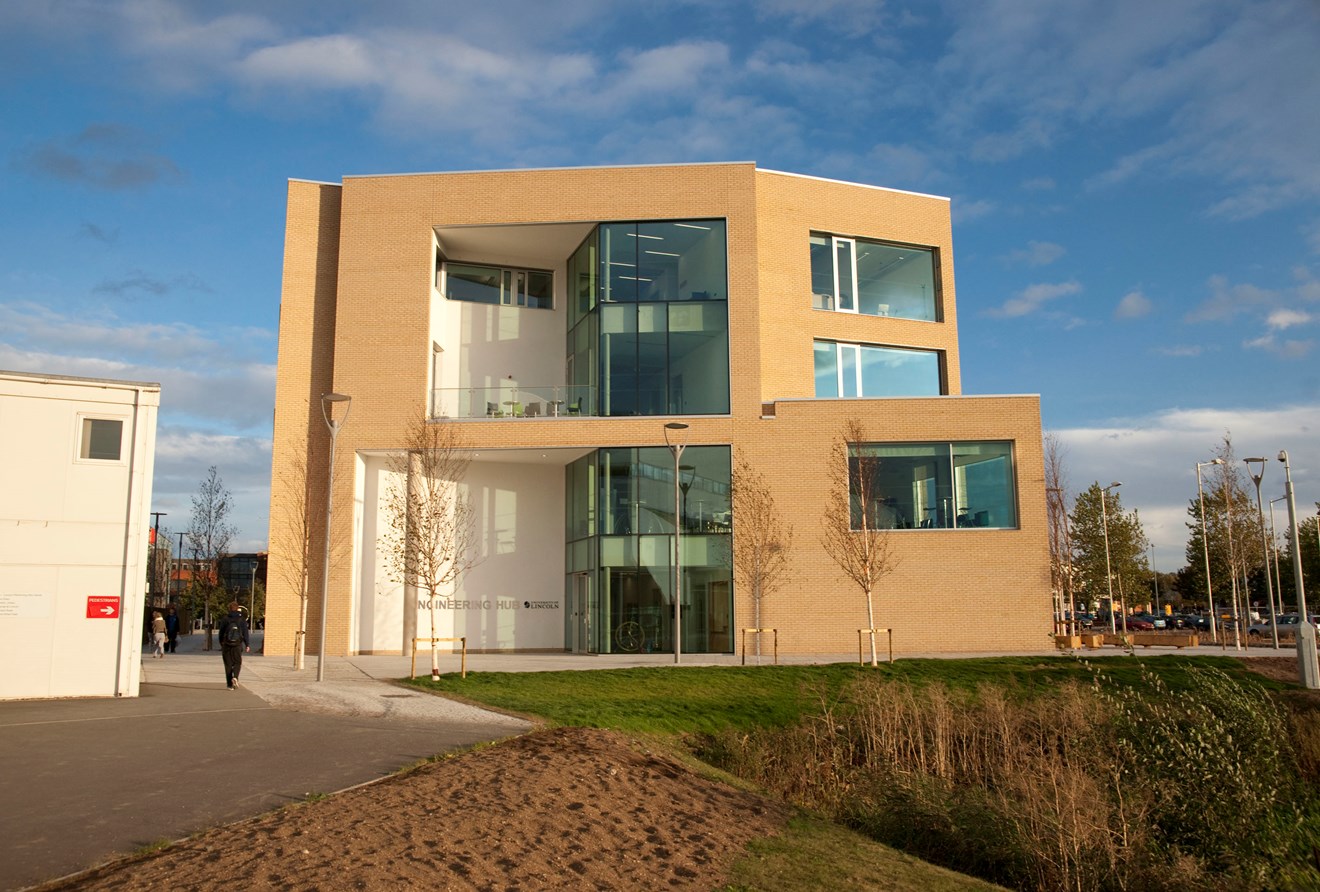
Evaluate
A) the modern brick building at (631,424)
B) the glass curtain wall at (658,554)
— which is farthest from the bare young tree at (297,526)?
the glass curtain wall at (658,554)

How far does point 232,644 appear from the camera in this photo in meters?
19.6

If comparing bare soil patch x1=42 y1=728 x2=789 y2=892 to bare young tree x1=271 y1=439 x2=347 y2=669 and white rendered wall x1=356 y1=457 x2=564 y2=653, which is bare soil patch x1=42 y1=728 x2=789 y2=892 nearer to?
bare young tree x1=271 y1=439 x2=347 y2=669

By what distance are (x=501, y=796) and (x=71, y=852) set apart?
321cm

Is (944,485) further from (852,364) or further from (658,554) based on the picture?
(658,554)

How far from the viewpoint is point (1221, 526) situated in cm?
4444

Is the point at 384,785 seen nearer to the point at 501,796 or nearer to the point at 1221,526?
the point at 501,796

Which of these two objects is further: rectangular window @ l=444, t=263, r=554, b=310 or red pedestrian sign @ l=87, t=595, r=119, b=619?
rectangular window @ l=444, t=263, r=554, b=310

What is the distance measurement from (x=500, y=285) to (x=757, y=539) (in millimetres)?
12204

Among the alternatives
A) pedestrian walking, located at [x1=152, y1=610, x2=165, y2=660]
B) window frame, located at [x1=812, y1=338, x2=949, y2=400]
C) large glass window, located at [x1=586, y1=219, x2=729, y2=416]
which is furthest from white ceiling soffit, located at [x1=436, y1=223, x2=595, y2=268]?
pedestrian walking, located at [x1=152, y1=610, x2=165, y2=660]

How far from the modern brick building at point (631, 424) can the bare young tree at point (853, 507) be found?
0.30 m

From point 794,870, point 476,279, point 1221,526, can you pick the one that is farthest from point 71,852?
point 1221,526

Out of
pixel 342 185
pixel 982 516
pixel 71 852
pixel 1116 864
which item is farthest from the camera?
pixel 342 185

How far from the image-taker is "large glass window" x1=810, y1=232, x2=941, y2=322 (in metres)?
32.7

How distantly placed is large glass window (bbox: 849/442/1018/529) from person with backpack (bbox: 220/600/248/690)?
16.3m
